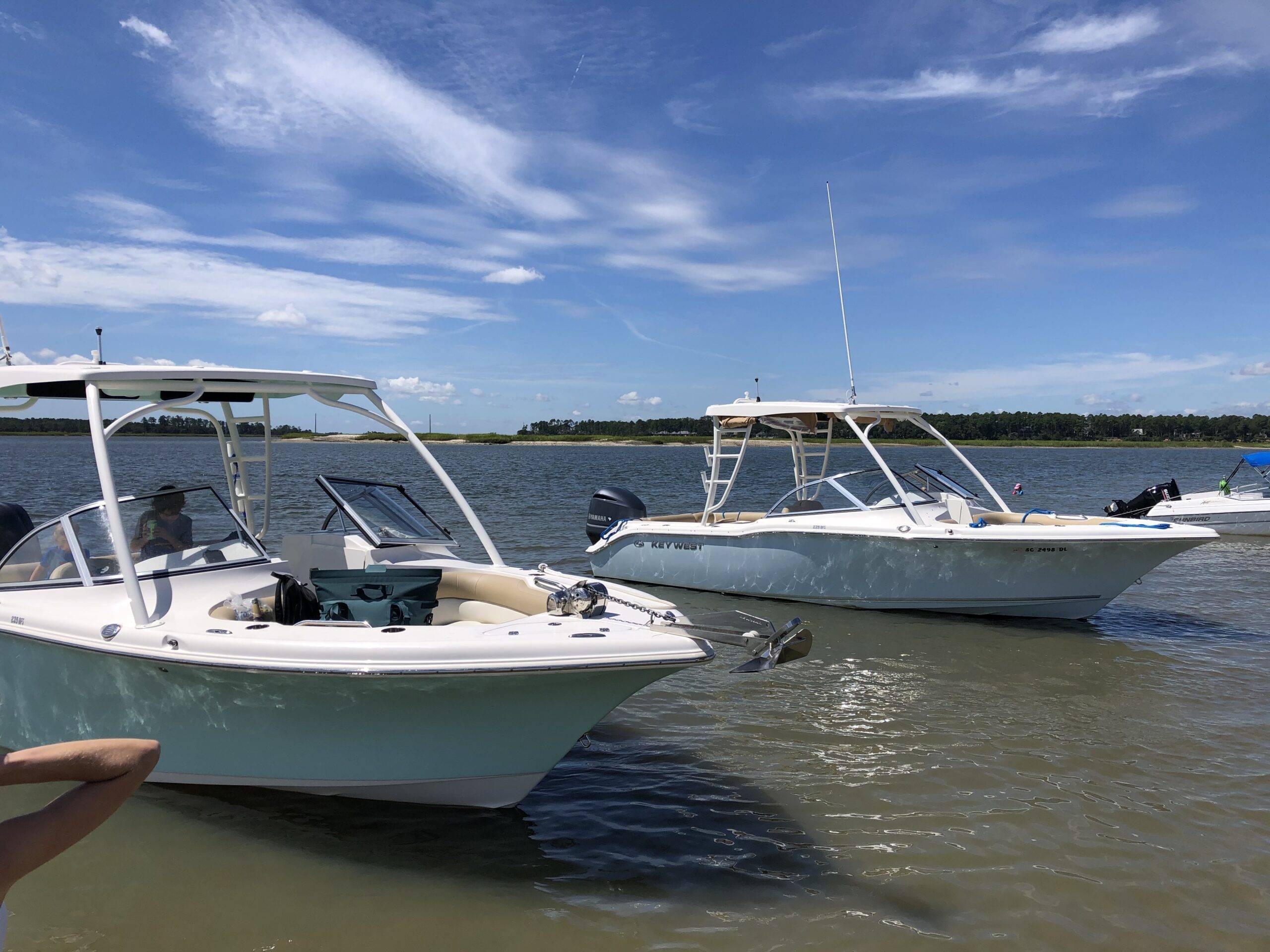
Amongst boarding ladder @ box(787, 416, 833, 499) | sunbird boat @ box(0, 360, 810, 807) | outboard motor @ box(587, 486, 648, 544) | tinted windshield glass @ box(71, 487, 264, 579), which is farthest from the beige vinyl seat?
outboard motor @ box(587, 486, 648, 544)

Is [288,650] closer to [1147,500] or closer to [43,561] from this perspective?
[43,561]

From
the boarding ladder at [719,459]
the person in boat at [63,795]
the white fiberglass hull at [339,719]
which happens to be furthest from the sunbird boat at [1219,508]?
the person in boat at [63,795]

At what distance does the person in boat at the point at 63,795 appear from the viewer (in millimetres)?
1683

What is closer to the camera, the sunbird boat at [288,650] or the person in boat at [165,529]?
the sunbird boat at [288,650]

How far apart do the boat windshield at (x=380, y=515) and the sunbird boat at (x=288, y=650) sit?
0.79 meters

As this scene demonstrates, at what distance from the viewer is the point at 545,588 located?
5.61m

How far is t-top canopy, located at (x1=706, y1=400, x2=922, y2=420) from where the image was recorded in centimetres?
1044

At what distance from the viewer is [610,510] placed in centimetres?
1330

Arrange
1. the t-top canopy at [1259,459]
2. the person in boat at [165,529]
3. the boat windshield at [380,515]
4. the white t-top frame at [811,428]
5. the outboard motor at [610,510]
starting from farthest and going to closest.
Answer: the t-top canopy at [1259,459] < the outboard motor at [610,510] < the white t-top frame at [811,428] < the boat windshield at [380,515] < the person in boat at [165,529]

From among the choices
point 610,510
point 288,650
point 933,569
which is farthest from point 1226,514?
point 288,650

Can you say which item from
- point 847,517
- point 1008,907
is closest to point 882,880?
point 1008,907

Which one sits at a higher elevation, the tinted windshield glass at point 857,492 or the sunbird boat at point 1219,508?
the tinted windshield glass at point 857,492

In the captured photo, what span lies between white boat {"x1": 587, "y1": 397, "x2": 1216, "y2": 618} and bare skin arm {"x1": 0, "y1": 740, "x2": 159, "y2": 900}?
9.09 m

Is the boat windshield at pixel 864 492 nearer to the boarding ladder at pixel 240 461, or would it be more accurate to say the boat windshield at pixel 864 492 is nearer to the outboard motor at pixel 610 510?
the outboard motor at pixel 610 510
